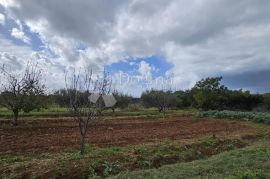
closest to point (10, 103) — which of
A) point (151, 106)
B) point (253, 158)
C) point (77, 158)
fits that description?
point (77, 158)

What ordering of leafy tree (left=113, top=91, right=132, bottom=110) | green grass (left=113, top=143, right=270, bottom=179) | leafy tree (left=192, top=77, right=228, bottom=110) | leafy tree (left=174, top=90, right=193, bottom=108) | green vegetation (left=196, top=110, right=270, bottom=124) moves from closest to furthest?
green grass (left=113, top=143, right=270, bottom=179), green vegetation (left=196, top=110, right=270, bottom=124), leafy tree (left=192, top=77, right=228, bottom=110), leafy tree (left=113, top=91, right=132, bottom=110), leafy tree (left=174, top=90, right=193, bottom=108)

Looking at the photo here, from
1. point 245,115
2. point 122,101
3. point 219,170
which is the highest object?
point 122,101

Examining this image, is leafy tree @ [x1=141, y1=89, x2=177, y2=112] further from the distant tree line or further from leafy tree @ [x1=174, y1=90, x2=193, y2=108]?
leafy tree @ [x1=174, y1=90, x2=193, y2=108]

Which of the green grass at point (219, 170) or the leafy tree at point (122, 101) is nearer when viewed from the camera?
the green grass at point (219, 170)

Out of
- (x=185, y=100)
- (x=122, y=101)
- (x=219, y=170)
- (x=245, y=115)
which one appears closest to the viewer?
(x=219, y=170)

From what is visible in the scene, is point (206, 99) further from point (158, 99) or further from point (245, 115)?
point (245, 115)

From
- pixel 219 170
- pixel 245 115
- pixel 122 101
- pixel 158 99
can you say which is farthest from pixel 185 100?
pixel 219 170


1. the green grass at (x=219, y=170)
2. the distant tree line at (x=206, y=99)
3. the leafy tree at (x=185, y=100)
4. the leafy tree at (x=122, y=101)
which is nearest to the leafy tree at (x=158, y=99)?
the distant tree line at (x=206, y=99)

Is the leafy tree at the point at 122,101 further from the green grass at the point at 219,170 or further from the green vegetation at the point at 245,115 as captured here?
the green grass at the point at 219,170

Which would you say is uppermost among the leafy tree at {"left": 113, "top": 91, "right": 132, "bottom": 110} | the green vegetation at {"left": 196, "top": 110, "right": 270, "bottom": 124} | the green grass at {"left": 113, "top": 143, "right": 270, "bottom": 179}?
the leafy tree at {"left": 113, "top": 91, "right": 132, "bottom": 110}

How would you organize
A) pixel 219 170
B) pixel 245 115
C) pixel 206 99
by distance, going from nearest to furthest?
1. pixel 219 170
2. pixel 245 115
3. pixel 206 99

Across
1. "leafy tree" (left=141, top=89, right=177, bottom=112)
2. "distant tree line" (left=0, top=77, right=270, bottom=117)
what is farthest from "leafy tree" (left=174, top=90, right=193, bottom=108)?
"leafy tree" (left=141, top=89, right=177, bottom=112)

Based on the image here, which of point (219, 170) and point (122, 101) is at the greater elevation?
point (122, 101)

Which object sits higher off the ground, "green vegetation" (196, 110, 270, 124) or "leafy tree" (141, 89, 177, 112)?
→ "leafy tree" (141, 89, 177, 112)
